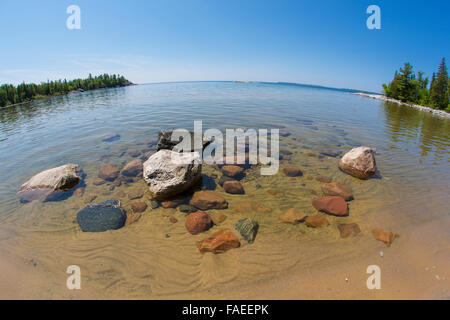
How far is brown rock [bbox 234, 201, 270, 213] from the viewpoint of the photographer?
5281 millimetres

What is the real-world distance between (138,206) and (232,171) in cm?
362

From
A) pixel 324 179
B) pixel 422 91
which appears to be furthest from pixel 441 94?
pixel 324 179

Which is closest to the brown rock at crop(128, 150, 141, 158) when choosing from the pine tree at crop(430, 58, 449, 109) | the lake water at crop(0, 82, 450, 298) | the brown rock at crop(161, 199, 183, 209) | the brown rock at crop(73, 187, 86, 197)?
the lake water at crop(0, 82, 450, 298)

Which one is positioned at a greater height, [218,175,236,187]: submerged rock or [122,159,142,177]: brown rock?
[122,159,142,177]: brown rock

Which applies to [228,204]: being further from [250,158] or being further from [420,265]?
A: [420,265]

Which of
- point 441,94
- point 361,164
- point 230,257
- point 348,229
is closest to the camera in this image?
point 230,257

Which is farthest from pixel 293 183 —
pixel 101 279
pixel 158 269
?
pixel 101 279

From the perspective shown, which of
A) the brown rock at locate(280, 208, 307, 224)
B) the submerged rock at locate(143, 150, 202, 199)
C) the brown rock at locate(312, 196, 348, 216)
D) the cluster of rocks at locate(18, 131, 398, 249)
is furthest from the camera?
the submerged rock at locate(143, 150, 202, 199)

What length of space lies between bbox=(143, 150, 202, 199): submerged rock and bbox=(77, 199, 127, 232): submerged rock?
1184 millimetres

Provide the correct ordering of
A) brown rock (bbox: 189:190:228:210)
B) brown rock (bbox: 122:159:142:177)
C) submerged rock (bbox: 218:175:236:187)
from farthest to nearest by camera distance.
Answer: brown rock (bbox: 122:159:142:177)
submerged rock (bbox: 218:175:236:187)
brown rock (bbox: 189:190:228:210)

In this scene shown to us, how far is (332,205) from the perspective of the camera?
5152 mm

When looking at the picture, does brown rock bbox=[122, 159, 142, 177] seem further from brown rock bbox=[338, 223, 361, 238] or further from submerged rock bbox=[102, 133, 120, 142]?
brown rock bbox=[338, 223, 361, 238]

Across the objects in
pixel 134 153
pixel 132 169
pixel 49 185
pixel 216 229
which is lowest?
pixel 216 229

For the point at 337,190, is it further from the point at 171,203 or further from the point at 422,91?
the point at 422,91
